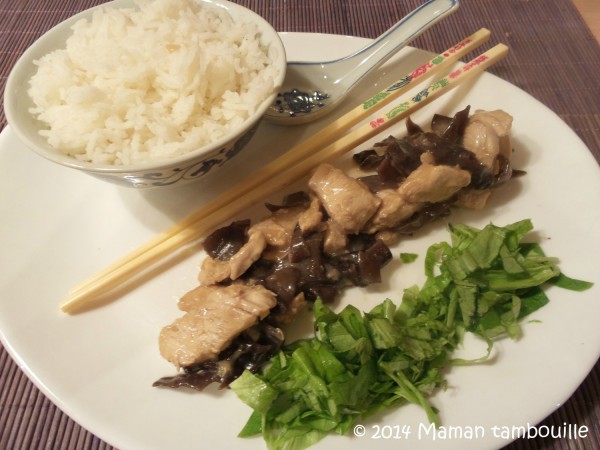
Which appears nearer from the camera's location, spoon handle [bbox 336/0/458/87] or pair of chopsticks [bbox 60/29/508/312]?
pair of chopsticks [bbox 60/29/508/312]

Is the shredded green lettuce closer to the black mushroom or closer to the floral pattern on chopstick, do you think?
the black mushroom

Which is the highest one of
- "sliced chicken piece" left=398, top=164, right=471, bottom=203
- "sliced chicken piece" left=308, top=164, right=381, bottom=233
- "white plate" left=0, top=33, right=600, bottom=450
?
"sliced chicken piece" left=398, top=164, right=471, bottom=203

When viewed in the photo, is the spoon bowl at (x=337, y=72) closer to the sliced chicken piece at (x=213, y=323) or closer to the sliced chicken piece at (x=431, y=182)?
the sliced chicken piece at (x=431, y=182)

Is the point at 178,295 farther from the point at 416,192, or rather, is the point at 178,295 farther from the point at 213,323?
the point at 416,192

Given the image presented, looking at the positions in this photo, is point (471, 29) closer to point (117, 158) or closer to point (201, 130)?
point (201, 130)

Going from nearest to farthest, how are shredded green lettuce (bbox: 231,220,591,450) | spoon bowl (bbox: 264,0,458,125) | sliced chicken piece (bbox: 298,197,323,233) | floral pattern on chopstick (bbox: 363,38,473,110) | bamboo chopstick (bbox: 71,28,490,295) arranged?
shredded green lettuce (bbox: 231,220,591,450) < sliced chicken piece (bbox: 298,197,323,233) < bamboo chopstick (bbox: 71,28,490,295) < floral pattern on chopstick (bbox: 363,38,473,110) < spoon bowl (bbox: 264,0,458,125)

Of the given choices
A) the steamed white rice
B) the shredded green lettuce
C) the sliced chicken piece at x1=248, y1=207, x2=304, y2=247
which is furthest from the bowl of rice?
the shredded green lettuce

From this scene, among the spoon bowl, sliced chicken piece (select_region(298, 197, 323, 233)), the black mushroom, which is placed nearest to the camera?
the black mushroom

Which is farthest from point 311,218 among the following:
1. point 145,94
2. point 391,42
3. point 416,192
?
point 391,42

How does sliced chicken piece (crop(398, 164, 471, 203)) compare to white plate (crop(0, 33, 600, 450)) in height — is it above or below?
above
